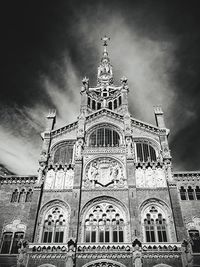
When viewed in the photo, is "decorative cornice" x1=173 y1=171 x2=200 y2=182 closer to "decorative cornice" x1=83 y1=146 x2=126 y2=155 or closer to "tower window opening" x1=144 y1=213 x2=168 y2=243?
"tower window opening" x1=144 y1=213 x2=168 y2=243

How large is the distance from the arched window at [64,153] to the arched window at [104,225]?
7069mm

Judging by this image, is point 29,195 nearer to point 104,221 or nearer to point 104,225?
point 104,221

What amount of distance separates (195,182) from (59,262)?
16.1 m

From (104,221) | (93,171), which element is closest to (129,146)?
(93,171)

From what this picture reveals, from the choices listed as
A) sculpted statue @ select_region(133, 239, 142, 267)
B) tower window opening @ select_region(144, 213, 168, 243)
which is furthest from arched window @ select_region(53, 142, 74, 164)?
sculpted statue @ select_region(133, 239, 142, 267)

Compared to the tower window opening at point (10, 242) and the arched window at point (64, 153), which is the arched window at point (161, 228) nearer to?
the arched window at point (64, 153)

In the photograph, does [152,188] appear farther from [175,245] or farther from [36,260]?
[36,260]

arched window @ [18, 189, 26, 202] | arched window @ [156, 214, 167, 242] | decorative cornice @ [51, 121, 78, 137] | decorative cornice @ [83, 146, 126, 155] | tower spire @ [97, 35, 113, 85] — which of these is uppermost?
tower spire @ [97, 35, 113, 85]

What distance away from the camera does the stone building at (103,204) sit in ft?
75.0

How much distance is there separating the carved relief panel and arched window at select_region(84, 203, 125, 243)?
2.39m

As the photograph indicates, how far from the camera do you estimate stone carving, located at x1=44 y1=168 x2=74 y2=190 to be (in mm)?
28062

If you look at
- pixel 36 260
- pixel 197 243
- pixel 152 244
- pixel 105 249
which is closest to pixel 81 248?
pixel 105 249

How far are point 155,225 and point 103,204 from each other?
547 centimetres

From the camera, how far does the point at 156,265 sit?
2205 cm
